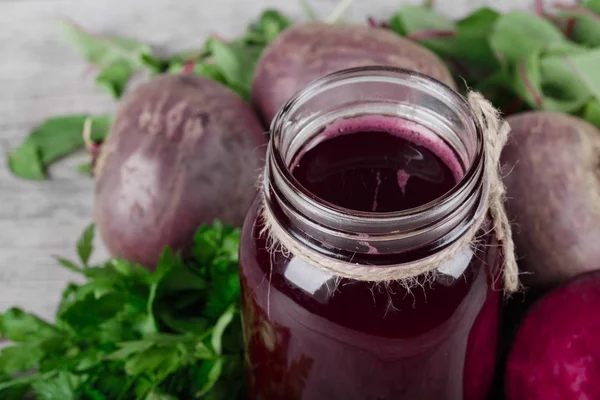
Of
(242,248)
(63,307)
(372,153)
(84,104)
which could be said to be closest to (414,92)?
(372,153)

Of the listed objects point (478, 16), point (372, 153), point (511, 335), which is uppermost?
point (372, 153)

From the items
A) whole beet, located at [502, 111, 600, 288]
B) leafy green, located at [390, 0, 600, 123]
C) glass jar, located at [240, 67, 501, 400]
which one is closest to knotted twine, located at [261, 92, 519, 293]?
glass jar, located at [240, 67, 501, 400]

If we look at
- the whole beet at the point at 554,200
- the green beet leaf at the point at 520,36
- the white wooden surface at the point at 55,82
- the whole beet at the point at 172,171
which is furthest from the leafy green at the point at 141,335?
the green beet leaf at the point at 520,36

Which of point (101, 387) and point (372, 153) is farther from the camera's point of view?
point (101, 387)

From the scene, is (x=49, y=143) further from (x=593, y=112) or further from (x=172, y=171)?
(x=593, y=112)

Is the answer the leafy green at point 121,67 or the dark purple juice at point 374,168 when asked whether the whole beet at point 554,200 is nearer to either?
the dark purple juice at point 374,168

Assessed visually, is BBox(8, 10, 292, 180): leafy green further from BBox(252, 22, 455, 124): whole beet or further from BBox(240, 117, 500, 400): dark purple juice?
BBox(240, 117, 500, 400): dark purple juice

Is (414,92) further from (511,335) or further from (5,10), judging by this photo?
(5,10)

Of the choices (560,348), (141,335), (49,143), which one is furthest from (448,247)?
(49,143)

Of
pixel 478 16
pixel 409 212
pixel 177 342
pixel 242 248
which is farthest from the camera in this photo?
pixel 478 16
